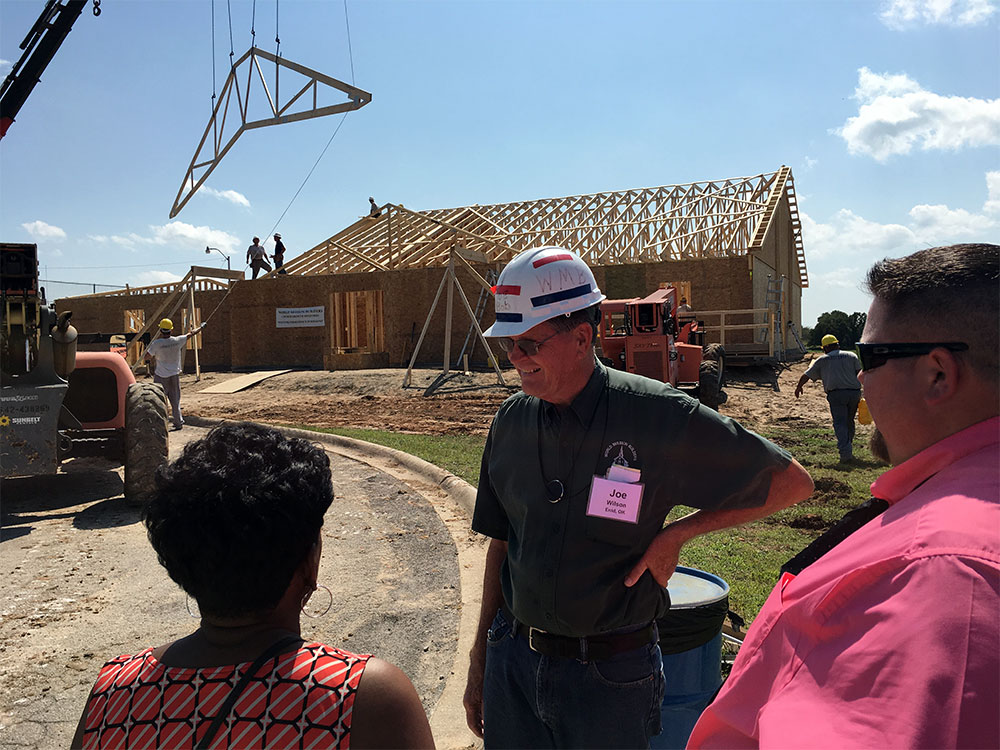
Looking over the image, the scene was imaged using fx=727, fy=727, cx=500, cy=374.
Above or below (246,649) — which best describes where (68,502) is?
below

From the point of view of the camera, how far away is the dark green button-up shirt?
2150 millimetres

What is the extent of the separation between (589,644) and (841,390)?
902 centimetres

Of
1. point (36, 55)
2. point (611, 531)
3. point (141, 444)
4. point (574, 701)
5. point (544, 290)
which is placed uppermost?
point (36, 55)

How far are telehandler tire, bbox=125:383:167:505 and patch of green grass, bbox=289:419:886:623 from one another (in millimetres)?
3149

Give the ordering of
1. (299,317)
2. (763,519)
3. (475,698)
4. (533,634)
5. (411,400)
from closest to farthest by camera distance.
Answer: (533,634) → (475,698) → (763,519) → (411,400) → (299,317)

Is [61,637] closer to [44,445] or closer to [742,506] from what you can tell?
[44,445]

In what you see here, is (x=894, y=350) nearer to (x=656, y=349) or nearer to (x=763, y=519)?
(x=763, y=519)

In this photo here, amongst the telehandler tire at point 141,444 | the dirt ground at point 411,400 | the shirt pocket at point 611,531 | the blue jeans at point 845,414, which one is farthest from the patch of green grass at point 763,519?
the telehandler tire at point 141,444

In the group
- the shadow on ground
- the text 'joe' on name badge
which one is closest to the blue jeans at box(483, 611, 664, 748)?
the text 'joe' on name badge

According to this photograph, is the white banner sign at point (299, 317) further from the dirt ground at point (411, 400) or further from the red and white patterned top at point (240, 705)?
the red and white patterned top at point (240, 705)

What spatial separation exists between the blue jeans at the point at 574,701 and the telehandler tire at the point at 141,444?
19.0ft

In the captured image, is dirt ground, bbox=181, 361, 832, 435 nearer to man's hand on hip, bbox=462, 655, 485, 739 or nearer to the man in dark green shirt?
man's hand on hip, bbox=462, 655, 485, 739

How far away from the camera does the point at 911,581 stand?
942 mm

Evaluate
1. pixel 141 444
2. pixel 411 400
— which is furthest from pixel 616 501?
pixel 411 400
